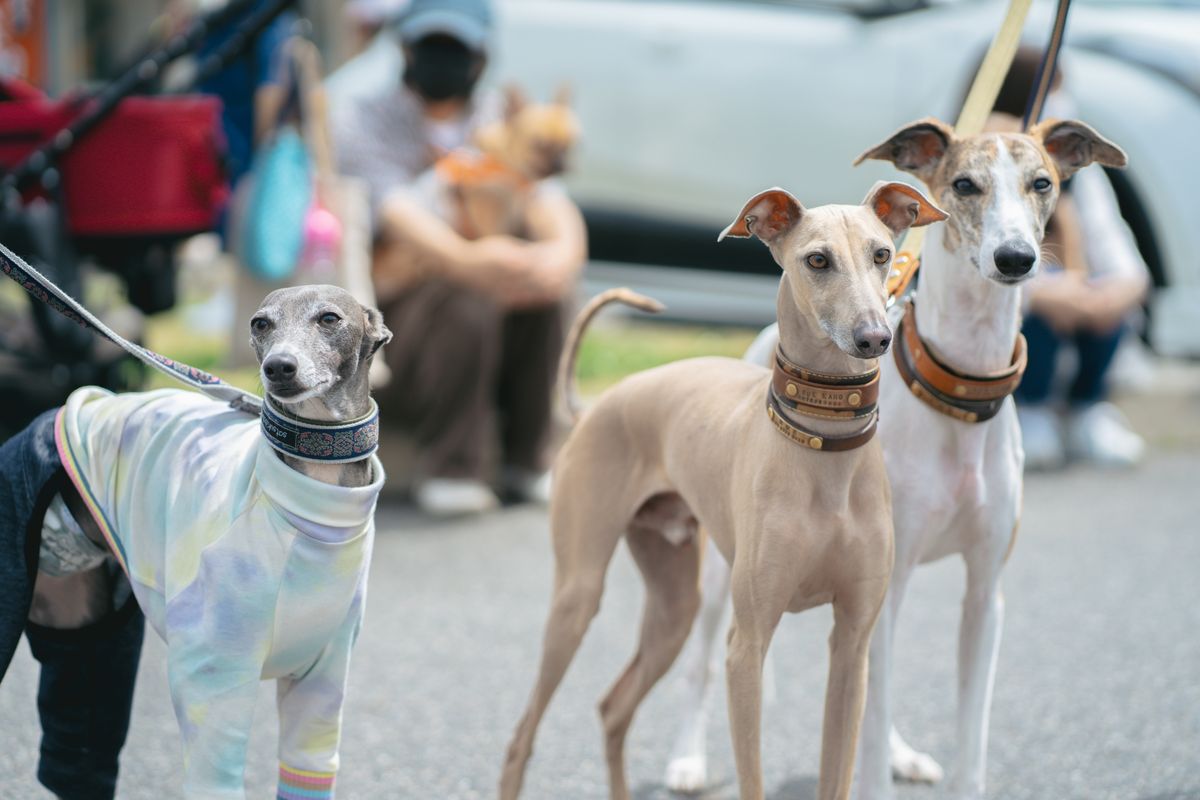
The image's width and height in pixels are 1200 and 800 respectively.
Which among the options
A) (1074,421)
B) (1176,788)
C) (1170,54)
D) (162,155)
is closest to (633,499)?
(1176,788)

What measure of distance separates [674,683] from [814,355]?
198cm

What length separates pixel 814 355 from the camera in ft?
7.43

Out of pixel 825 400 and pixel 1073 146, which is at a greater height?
pixel 1073 146

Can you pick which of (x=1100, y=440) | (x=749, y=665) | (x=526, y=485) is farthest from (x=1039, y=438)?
(x=749, y=665)

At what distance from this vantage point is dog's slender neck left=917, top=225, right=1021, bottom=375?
8.57 ft

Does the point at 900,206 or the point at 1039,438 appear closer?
the point at 900,206

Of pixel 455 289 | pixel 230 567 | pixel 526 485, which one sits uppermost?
pixel 230 567

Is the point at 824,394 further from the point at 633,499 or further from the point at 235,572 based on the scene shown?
the point at 235,572

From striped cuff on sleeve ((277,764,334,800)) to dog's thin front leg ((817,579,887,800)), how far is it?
2.81 ft

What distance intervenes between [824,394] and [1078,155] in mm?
893

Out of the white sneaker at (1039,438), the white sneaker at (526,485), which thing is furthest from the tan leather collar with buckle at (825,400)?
the white sneaker at (1039,438)

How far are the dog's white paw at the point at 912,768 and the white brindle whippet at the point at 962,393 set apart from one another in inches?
17.8

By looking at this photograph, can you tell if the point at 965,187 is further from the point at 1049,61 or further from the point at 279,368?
the point at 279,368

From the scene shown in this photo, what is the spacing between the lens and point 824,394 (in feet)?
7.39
